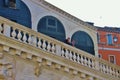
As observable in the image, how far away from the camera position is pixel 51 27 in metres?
16.7

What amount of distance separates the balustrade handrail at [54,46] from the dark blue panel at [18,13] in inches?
64.5

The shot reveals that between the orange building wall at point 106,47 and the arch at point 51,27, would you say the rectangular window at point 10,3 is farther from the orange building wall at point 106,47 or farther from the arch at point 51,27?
the orange building wall at point 106,47

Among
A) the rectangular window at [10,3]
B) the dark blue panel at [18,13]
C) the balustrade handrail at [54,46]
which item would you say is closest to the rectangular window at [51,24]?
the dark blue panel at [18,13]

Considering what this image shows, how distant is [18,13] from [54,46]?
2.06 metres

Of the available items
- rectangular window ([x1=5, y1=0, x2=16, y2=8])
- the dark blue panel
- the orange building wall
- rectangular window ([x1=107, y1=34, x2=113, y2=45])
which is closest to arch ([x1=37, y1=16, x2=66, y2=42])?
the dark blue panel

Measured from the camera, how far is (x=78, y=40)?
18.0 meters

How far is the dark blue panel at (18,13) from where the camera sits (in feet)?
48.1

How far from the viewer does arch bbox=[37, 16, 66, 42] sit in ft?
53.4

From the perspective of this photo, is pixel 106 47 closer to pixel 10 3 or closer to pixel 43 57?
pixel 10 3

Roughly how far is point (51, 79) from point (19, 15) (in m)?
2.96

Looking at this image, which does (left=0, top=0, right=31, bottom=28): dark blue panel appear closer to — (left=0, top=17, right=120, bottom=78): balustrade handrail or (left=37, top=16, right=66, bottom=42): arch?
(left=37, top=16, right=66, bottom=42): arch

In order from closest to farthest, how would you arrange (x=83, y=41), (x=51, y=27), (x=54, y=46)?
(x=54, y=46) < (x=51, y=27) < (x=83, y=41)

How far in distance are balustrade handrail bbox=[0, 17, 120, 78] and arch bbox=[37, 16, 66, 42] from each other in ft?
5.41

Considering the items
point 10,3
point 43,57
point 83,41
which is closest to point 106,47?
point 83,41
